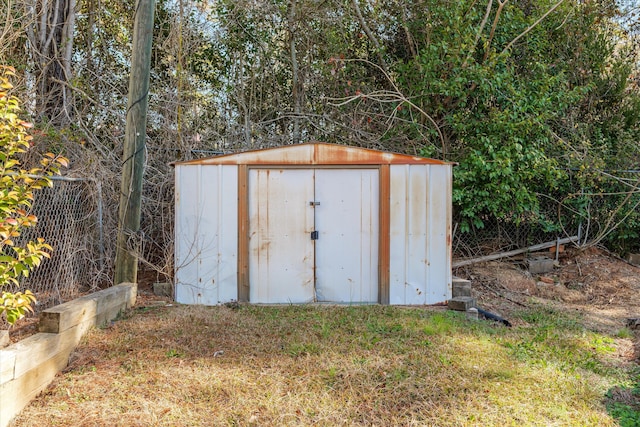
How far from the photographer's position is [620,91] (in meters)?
9.12

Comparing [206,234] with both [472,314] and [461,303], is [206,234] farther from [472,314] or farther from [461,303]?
[472,314]

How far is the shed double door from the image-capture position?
6.14m

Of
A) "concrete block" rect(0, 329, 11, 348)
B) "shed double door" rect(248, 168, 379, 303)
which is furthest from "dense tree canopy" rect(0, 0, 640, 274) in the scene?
"concrete block" rect(0, 329, 11, 348)

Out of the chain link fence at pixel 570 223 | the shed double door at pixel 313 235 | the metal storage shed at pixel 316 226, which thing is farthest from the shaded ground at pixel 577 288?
the shed double door at pixel 313 235

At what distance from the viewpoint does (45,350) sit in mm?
3361

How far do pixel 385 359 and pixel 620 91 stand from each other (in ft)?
27.4

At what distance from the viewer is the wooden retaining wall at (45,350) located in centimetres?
287

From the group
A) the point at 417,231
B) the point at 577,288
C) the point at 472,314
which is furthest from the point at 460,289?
the point at 577,288

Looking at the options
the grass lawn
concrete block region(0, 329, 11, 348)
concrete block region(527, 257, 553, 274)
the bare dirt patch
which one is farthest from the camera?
concrete block region(527, 257, 553, 274)

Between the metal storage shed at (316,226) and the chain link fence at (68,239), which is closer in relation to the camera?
the chain link fence at (68,239)

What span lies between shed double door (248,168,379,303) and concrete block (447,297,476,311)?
968mm

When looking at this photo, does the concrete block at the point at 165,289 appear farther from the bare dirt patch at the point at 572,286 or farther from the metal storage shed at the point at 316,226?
the bare dirt patch at the point at 572,286

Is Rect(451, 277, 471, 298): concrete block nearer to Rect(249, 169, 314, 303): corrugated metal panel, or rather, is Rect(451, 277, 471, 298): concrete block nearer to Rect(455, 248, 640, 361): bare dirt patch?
Rect(455, 248, 640, 361): bare dirt patch

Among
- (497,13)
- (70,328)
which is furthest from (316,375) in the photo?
(497,13)
